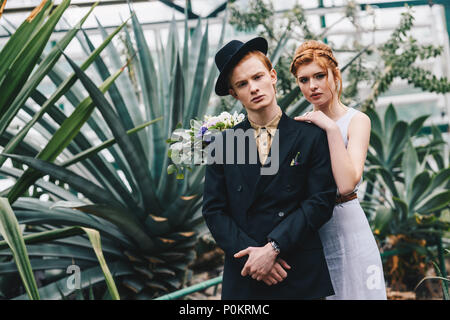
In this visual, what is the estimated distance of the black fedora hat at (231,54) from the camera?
1.07m

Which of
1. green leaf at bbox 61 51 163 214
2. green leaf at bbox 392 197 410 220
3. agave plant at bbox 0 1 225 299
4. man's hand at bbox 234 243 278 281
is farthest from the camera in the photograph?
green leaf at bbox 392 197 410 220

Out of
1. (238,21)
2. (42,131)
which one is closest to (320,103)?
(42,131)

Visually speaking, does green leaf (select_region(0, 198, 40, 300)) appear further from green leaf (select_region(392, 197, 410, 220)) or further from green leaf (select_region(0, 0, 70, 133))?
green leaf (select_region(392, 197, 410, 220))

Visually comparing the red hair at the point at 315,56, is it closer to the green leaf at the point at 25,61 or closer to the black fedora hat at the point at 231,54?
the black fedora hat at the point at 231,54

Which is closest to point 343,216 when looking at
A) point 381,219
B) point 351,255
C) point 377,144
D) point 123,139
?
Answer: point 351,255

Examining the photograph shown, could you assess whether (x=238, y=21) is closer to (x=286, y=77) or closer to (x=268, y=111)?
(x=286, y=77)

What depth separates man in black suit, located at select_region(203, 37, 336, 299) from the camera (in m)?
0.98

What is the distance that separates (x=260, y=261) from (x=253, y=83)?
0.42 metres

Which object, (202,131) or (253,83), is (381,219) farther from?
(253,83)

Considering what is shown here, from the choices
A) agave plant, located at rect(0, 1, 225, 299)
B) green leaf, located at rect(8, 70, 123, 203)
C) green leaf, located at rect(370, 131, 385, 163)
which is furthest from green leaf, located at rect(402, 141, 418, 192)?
green leaf, located at rect(8, 70, 123, 203)

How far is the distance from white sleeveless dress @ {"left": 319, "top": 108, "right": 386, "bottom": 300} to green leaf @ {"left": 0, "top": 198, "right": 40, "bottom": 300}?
744 mm

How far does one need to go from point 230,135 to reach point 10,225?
25.5 inches

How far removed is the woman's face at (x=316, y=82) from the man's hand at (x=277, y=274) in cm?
43
